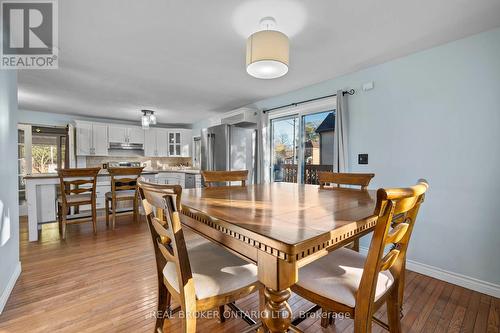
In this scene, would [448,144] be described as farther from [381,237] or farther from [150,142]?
[150,142]

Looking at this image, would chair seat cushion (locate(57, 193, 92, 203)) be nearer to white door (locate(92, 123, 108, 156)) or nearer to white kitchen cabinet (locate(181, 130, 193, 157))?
Result: white door (locate(92, 123, 108, 156))

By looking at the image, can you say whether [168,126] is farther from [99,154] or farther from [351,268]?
[351,268]

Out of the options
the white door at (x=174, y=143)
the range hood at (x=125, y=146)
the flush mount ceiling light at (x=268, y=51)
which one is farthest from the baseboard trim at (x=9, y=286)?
the white door at (x=174, y=143)

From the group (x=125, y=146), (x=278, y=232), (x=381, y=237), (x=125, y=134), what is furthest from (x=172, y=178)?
(x=381, y=237)

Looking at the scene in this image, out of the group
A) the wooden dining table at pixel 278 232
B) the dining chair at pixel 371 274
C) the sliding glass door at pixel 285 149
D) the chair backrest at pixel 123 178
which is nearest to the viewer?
the wooden dining table at pixel 278 232

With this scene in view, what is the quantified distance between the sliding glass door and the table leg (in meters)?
2.94

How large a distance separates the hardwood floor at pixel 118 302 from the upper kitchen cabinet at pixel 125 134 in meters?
3.54

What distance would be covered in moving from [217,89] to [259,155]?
4.36ft

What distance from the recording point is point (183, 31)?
1.92 m

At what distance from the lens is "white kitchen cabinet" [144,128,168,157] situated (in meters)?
6.05

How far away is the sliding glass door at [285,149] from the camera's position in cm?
373

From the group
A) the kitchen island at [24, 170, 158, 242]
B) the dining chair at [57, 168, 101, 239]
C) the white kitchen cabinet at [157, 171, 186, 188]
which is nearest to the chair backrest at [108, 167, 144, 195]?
the dining chair at [57, 168, 101, 239]

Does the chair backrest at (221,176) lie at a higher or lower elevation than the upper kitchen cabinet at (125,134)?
lower

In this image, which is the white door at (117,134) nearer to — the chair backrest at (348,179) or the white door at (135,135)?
the white door at (135,135)
